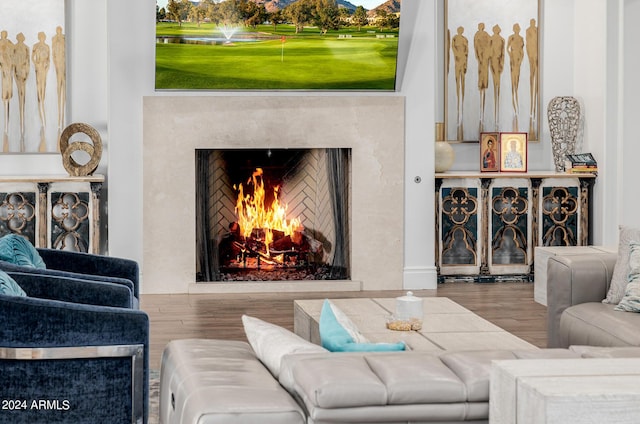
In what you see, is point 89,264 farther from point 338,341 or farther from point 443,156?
point 443,156

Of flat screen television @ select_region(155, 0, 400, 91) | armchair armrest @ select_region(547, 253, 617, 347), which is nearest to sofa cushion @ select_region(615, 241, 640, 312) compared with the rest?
armchair armrest @ select_region(547, 253, 617, 347)

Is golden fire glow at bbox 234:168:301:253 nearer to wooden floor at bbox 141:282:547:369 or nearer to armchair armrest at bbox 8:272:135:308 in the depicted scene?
wooden floor at bbox 141:282:547:369

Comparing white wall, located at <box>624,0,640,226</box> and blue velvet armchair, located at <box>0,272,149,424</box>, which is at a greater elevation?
white wall, located at <box>624,0,640,226</box>

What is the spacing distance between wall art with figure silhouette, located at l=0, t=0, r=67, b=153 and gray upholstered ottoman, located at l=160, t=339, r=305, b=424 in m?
4.96

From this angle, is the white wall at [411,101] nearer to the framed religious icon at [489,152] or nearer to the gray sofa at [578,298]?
the framed religious icon at [489,152]

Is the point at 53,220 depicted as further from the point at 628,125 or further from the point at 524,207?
the point at 628,125

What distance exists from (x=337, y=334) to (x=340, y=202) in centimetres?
504

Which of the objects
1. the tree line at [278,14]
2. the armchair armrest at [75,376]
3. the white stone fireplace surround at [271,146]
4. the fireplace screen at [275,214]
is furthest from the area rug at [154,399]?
the tree line at [278,14]

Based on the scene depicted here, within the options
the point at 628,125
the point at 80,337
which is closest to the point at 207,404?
the point at 80,337

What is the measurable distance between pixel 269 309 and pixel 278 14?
231 centimetres

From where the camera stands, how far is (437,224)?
841cm

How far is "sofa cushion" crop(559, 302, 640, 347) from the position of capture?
4543mm

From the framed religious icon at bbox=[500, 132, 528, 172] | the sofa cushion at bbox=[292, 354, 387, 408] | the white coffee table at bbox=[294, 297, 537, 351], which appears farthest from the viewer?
the framed religious icon at bbox=[500, 132, 528, 172]

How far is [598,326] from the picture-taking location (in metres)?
4.76
